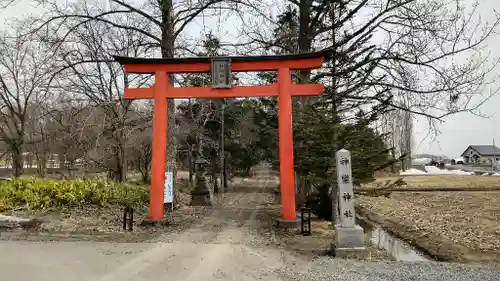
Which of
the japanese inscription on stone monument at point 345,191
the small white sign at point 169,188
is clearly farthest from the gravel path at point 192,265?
the small white sign at point 169,188

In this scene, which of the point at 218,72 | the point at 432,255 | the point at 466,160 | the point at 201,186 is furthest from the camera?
the point at 466,160

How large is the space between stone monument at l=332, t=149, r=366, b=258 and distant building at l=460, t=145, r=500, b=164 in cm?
6872

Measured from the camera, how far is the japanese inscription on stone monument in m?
8.53

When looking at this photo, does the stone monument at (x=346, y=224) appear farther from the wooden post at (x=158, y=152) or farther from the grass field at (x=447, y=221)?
the wooden post at (x=158, y=152)

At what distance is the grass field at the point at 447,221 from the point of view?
1068cm

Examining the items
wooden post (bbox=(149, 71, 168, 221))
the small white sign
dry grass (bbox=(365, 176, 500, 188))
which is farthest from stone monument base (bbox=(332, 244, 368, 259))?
dry grass (bbox=(365, 176, 500, 188))

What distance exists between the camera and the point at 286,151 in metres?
11.4

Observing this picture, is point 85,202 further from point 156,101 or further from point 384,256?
point 384,256

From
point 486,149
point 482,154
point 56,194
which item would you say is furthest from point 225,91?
point 486,149

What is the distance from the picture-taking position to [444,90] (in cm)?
1321

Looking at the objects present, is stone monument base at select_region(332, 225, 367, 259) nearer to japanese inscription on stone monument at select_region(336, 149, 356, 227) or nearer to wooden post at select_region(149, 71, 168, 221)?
japanese inscription on stone monument at select_region(336, 149, 356, 227)

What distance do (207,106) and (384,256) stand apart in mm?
19142

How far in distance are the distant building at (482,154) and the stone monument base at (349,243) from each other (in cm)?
6904

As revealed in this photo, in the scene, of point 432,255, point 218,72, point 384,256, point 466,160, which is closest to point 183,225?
point 218,72
